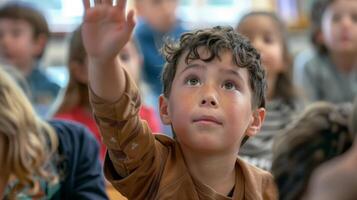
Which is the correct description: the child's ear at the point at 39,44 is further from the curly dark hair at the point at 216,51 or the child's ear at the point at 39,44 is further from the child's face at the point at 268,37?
the curly dark hair at the point at 216,51

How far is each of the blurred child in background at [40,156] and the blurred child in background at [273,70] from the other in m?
0.94

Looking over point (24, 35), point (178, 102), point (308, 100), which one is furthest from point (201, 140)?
point (24, 35)

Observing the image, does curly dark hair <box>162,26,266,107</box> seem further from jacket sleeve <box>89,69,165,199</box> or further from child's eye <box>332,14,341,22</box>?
child's eye <box>332,14,341,22</box>

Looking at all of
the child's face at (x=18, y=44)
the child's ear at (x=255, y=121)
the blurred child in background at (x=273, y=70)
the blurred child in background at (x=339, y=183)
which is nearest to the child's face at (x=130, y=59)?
the blurred child in background at (x=273, y=70)

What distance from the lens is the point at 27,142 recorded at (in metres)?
1.41

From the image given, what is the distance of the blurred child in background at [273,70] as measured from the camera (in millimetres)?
2461

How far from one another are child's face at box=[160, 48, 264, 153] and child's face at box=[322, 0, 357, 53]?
81.7 inches

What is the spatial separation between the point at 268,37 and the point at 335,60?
→ 0.55 m

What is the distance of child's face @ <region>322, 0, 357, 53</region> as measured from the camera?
3.04m

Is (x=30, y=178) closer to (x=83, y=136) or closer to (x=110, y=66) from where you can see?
(x=83, y=136)

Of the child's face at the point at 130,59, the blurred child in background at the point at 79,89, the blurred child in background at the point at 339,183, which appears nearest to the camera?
the blurred child in background at the point at 339,183

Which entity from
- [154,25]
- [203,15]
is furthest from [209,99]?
A: [203,15]

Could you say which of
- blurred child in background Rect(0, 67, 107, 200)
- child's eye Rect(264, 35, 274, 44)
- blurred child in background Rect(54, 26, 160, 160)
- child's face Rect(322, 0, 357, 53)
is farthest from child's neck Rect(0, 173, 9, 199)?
child's face Rect(322, 0, 357, 53)

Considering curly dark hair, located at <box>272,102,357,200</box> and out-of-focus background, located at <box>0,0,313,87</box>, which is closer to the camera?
curly dark hair, located at <box>272,102,357,200</box>
